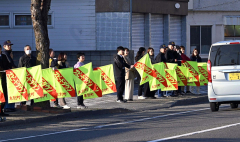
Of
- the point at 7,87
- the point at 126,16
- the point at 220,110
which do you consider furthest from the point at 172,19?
the point at 7,87

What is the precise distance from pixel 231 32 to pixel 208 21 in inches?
76.8

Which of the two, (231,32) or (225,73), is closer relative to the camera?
(225,73)

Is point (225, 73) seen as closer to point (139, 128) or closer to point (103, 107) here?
point (139, 128)

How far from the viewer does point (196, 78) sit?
18.0 m

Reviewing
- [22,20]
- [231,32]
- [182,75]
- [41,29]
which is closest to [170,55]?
[182,75]

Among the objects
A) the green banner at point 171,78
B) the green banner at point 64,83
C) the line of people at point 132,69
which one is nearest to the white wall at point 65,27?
the line of people at point 132,69

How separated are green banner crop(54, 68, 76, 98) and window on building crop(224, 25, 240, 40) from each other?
21.8 m

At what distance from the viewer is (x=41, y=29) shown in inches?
514

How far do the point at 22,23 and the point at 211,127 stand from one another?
592 inches

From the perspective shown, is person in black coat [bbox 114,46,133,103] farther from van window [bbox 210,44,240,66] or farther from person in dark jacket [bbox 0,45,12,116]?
person in dark jacket [bbox 0,45,12,116]

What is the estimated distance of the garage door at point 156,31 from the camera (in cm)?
2500

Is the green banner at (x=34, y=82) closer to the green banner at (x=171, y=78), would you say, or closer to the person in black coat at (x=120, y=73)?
the person in black coat at (x=120, y=73)

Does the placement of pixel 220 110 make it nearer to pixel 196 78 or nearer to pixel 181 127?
pixel 181 127

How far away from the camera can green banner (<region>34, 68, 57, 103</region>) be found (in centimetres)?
1254
